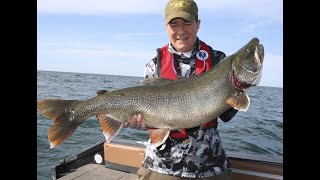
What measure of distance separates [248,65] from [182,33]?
2.86ft

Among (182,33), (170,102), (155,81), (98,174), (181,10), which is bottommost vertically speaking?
(98,174)

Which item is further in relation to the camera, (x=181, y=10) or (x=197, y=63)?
(x=197, y=63)

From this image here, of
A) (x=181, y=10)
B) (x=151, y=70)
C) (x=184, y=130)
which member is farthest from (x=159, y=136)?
(x=181, y=10)

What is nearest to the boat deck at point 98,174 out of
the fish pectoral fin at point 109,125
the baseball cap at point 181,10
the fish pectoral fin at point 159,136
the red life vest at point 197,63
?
the fish pectoral fin at point 109,125

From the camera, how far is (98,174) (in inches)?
270

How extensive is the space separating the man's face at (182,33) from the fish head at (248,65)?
0.57 m

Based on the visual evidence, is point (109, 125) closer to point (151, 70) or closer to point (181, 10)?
point (151, 70)

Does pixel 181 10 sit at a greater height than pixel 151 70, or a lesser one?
greater

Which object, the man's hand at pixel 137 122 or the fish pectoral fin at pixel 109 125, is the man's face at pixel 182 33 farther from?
the fish pectoral fin at pixel 109 125

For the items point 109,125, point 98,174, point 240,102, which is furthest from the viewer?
point 98,174

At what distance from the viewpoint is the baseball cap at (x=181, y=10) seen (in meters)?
4.07

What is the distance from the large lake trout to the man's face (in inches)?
16.4

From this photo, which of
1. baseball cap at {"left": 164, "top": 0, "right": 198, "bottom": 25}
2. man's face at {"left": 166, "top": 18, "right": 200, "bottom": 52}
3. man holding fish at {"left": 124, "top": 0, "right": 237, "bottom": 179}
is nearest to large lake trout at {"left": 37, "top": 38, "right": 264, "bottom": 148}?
man holding fish at {"left": 124, "top": 0, "right": 237, "bottom": 179}
